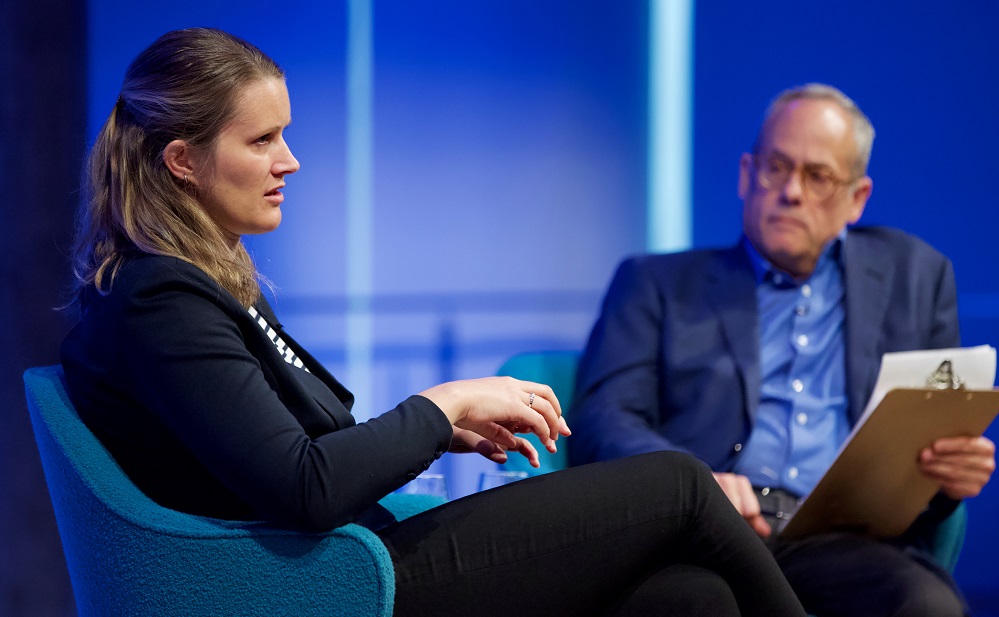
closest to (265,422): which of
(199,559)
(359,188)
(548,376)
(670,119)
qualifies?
(199,559)

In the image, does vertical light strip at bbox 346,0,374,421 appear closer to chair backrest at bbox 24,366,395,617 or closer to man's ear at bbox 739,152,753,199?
man's ear at bbox 739,152,753,199

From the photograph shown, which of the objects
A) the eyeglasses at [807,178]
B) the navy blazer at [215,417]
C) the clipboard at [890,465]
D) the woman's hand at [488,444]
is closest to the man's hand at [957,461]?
the clipboard at [890,465]

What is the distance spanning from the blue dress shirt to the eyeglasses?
110mm

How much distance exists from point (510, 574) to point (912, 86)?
7.49 ft

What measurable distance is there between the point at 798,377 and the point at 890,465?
0.39m

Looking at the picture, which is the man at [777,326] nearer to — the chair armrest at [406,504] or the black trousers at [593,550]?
the chair armrest at [406,504]

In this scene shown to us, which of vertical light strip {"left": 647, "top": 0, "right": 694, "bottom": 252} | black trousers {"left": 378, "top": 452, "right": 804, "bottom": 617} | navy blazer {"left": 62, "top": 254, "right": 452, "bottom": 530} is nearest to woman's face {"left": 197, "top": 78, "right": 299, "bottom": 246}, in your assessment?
navy blazer {"left": 62, "top": 254, "right": 452, "bottom": 530}

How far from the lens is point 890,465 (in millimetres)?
1878

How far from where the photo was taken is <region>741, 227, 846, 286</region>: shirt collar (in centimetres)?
233

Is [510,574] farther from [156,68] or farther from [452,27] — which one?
[452,27]

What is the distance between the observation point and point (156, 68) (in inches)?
53.1

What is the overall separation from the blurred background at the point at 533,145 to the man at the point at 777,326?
59cm

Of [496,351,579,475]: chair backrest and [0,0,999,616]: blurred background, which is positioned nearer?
[496,351,579,475]: chair backrest

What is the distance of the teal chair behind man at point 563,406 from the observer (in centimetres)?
204
